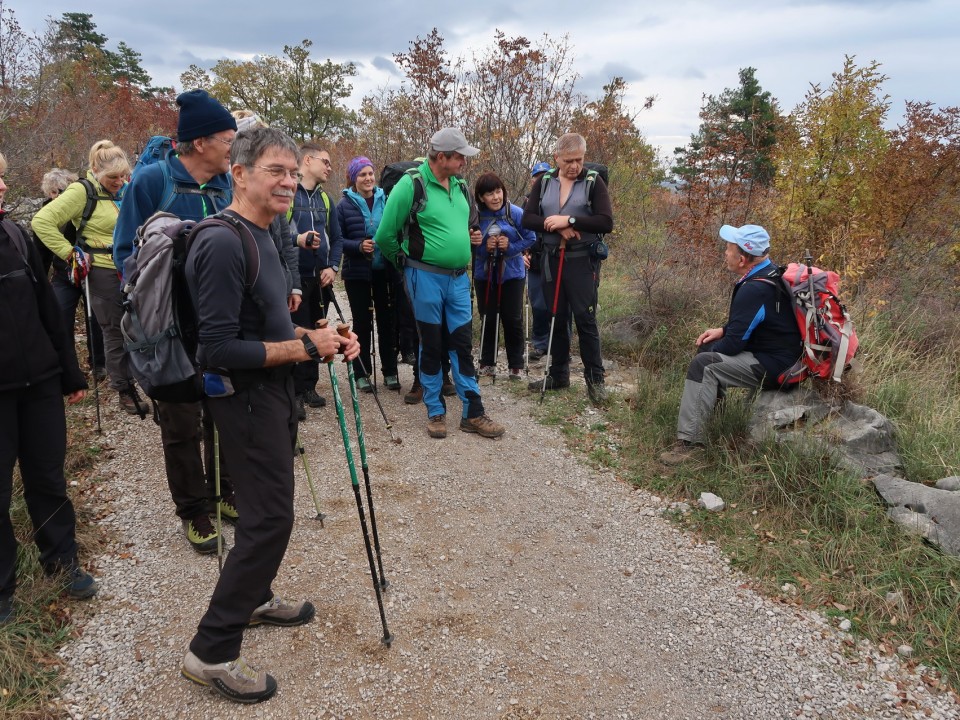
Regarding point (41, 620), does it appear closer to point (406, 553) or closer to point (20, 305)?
point (20, 305)

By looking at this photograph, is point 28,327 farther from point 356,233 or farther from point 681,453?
point 681,453

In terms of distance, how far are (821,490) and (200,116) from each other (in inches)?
163

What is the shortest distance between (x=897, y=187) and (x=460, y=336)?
26.0 feet

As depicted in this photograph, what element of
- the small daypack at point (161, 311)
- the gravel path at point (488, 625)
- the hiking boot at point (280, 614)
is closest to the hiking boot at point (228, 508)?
the gravel path at point (488, 625)

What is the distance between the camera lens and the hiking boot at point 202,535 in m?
3.34

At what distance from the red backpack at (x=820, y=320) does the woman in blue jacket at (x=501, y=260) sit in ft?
8.44

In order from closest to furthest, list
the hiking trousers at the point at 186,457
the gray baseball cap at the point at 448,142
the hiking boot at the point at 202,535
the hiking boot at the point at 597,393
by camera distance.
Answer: the hiking trousers at the point at 186,457 < the hiking boot at the point at 202,535 < the gray baseball cap at the point at 448,142 < the hiking boot at the point at 597,393

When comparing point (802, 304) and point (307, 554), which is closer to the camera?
point (307, 554)

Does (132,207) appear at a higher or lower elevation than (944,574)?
higher

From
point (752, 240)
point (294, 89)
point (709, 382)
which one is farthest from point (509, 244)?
point (294, 89)

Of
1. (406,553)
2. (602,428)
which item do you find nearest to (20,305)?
(406,553)

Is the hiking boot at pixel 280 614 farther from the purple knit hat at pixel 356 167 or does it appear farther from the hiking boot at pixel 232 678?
the purple knit hat at pixel 356 167

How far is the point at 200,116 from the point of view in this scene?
2.75m

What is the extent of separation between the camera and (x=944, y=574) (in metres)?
3.02
